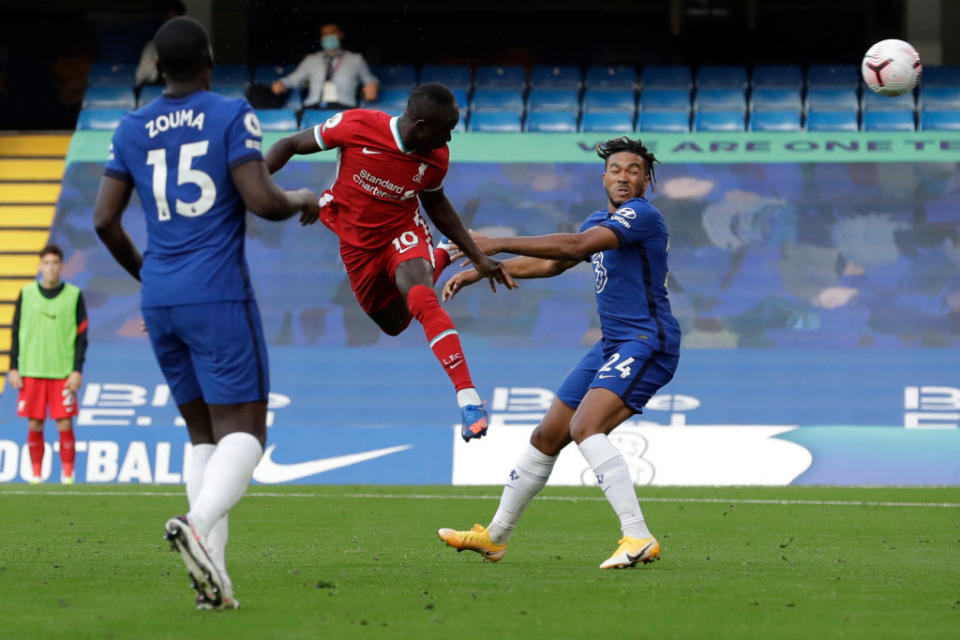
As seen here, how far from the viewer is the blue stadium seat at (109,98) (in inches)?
851

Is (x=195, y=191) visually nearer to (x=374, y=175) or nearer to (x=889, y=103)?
(x=374, y=175)

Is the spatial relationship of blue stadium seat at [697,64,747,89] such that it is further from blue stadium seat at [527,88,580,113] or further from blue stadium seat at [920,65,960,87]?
blue stadium seat at [920,65,960,87]

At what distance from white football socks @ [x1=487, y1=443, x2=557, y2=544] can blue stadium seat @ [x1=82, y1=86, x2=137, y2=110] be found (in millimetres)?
15437

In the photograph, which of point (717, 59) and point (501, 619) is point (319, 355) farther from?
point (501, 619)

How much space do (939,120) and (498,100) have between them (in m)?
6.33

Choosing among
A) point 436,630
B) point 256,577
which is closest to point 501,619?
point 436,630

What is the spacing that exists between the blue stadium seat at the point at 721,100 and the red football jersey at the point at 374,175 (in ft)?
43.2

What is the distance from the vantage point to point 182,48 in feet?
17.3

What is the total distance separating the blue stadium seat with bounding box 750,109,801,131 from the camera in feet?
65.9

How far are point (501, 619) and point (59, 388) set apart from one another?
1068cm

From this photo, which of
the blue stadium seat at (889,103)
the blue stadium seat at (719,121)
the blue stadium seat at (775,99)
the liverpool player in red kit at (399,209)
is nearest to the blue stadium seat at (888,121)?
the blue stadium seat at (889,103)

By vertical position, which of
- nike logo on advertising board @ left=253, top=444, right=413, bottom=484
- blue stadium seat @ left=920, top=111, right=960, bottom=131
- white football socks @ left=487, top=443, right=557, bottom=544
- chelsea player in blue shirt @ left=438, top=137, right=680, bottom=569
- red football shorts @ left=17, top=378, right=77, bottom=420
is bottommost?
nike logo on advertising board @ left=253, top=444, right=413, bottom=484

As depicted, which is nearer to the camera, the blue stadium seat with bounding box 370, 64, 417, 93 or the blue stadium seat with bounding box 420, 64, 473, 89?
the blue stadium seat with bounding box 370, 64, 417, 93

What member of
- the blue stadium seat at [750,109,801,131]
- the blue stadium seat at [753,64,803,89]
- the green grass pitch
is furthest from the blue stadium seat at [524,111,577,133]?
the green grass pitch
